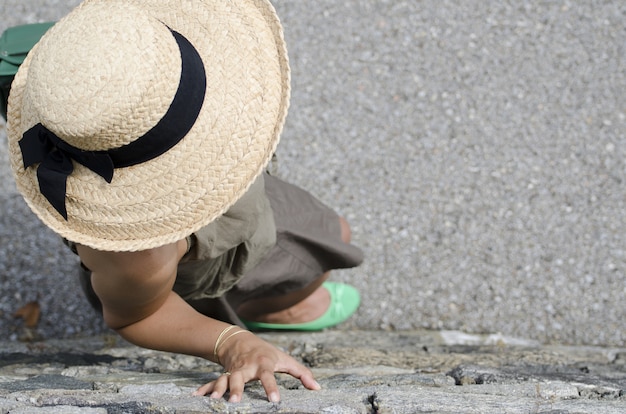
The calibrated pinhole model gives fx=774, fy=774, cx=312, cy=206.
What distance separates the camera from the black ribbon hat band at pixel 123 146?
1.53 meters

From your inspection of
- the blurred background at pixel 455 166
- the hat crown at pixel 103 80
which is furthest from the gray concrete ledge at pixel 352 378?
the hat crown at pixel 103 80

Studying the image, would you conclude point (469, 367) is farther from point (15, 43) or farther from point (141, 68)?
point (15, 43)

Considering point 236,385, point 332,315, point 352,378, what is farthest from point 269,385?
point 332,315

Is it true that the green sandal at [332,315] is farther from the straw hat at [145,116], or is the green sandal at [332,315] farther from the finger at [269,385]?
the straw hat at [145,116]

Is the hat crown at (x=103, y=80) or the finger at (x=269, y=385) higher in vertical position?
the hat crown at (x=103, y=80)

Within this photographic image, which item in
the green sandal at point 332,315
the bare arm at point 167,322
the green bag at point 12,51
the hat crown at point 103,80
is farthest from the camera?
the green sandal at point 332,315

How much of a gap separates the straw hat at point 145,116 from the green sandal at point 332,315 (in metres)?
1.57

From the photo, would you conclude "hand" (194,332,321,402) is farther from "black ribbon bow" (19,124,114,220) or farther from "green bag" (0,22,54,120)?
"green bag" (0,22,54,120)

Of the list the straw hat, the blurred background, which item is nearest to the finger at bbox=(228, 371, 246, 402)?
the straw hat

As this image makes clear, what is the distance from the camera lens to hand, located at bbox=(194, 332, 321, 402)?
5.38 ft

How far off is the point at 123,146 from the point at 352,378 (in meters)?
0.88

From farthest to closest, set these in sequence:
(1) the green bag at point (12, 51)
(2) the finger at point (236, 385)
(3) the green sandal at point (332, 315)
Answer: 1. (3) the green sandal at point (332, 315)
2. (1) the green bag at point (12, 51)
3. (2) the finger at point (236, 385)

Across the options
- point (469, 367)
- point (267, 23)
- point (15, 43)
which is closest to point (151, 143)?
point (267, 23)

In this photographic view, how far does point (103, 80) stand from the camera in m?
1.46
